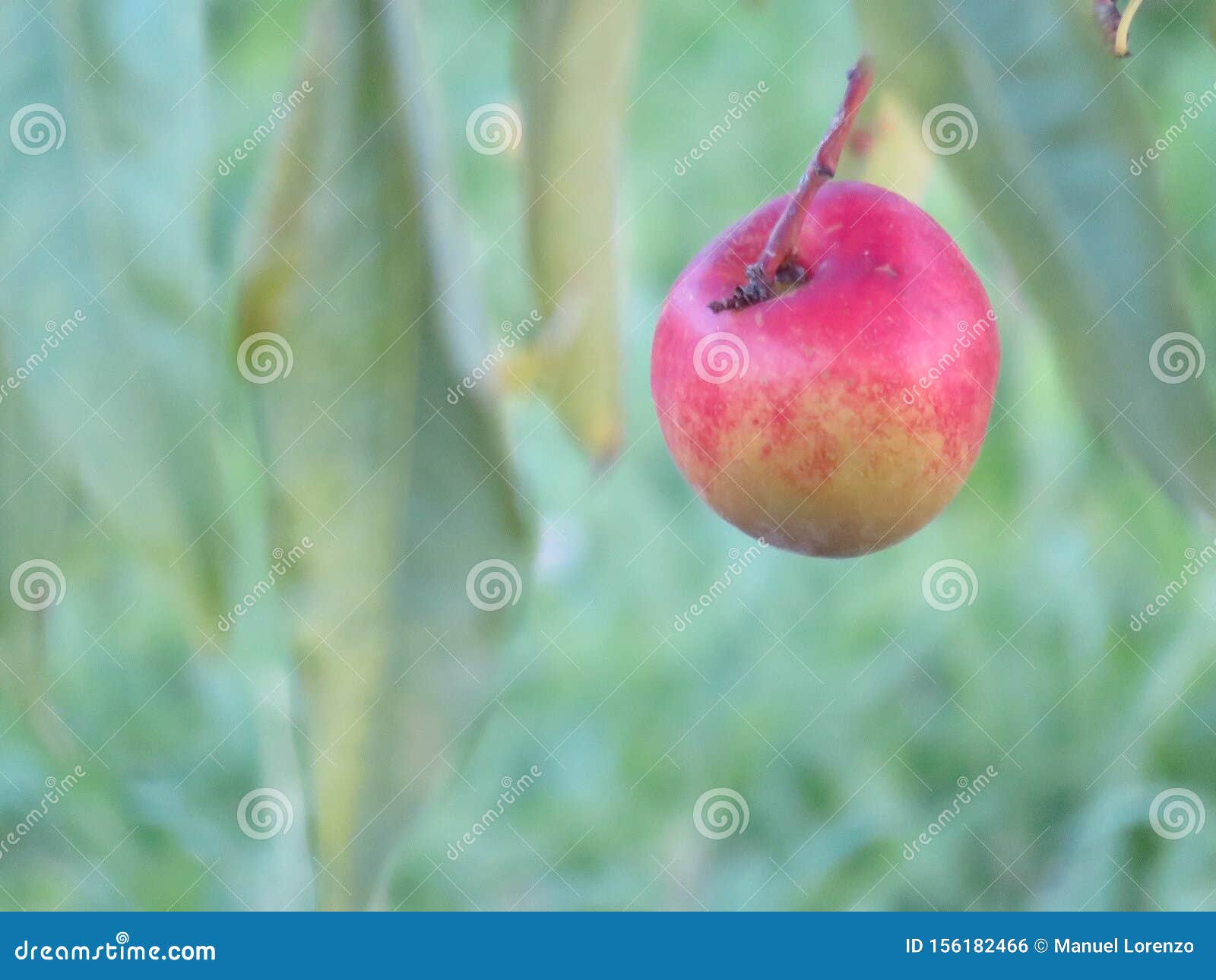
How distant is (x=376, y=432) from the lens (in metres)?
0.43

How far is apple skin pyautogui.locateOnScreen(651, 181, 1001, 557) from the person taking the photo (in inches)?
13.9

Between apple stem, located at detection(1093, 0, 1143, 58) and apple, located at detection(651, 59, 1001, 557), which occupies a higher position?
apple stem, located at detection(1093, 0, 1143, 58)

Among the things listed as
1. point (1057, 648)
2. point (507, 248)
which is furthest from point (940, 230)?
point (1057, 648)

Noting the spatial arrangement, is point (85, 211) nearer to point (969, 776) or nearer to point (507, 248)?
point (507, 248)

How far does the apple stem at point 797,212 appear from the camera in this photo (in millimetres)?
321

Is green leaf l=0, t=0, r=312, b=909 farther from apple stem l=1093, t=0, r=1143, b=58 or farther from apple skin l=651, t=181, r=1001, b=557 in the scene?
apple stem l=1093, t=0, r=1143, b=58

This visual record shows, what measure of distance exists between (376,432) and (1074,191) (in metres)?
0.24

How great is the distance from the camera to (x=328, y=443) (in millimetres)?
420

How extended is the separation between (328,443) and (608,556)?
0.58 metres

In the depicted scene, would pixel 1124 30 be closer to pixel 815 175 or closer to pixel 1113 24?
pixel 1113 24

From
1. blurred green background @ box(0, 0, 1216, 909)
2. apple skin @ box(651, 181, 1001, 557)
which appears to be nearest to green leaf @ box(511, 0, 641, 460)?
blurred green background @ box(0, 0, 1216, 909)

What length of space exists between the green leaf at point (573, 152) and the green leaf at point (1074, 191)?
128 millimetres

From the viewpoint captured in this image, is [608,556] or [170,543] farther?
[608,556]

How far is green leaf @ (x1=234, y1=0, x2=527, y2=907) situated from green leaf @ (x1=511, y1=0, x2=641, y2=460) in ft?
0.20
